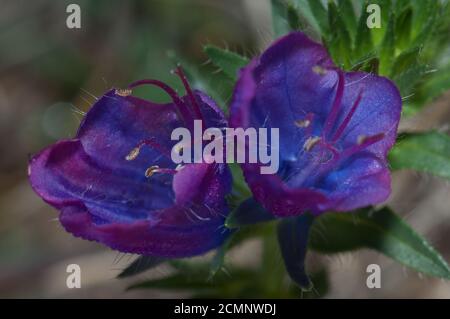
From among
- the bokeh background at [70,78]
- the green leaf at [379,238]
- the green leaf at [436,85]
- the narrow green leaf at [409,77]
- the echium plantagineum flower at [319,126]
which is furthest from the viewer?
the bokeh background at [70,78]

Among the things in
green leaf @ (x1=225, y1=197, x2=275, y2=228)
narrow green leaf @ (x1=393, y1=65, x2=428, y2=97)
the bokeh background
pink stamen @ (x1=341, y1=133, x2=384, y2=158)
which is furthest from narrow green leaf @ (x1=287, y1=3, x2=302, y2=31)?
the bokeh background

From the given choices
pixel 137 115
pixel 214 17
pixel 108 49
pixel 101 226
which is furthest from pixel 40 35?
pixel 101 226

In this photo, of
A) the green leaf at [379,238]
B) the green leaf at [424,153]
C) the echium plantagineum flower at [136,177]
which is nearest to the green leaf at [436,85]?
the green leaf at [424,153]

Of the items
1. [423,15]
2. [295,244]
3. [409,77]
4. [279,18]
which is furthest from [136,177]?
[423,15]

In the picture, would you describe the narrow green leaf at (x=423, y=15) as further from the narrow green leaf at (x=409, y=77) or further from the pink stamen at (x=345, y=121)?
the pink stamen at (x=345, y=121)

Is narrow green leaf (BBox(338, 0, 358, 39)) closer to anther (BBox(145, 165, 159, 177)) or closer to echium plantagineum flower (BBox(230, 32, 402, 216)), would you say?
echium plantagineum flower (BBox(230, 32, 402, 216))
